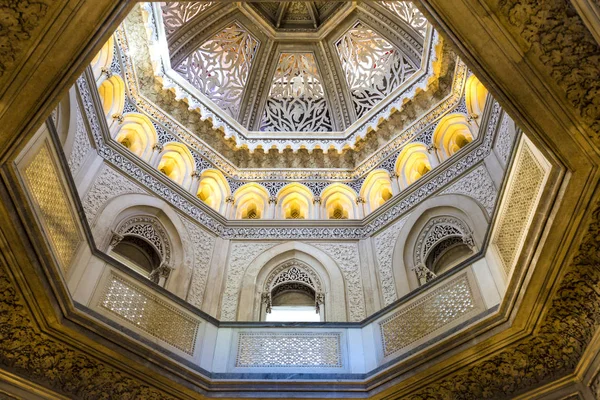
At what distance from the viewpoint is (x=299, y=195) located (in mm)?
8406

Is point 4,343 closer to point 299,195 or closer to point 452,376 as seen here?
point 452,376

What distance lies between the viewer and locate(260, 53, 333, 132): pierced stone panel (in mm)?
9711

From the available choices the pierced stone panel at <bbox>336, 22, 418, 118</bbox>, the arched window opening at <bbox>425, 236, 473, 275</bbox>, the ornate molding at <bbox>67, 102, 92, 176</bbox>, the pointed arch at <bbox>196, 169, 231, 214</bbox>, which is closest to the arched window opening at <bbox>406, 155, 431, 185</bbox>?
the arched window opening at <bbox>425, 236, 473, 275</bbox>

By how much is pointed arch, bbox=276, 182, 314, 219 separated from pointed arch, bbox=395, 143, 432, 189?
5.34 feet

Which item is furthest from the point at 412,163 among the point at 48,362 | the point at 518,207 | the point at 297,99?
the point at 48,362

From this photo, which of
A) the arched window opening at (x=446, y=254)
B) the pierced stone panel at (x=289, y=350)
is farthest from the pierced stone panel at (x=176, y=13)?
the arched window opening at (x=446, y=254)

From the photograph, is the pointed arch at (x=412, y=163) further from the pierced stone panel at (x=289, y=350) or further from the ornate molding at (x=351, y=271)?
the pierced stone panel at (x=289, y=350)

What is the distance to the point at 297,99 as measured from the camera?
1021 cm

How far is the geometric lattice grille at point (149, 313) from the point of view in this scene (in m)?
4.82

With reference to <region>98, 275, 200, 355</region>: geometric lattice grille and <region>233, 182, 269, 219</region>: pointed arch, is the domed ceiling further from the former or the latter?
<region>98, 275, 200, 355</region>: geometric lattice grille

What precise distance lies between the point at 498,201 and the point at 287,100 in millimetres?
6333

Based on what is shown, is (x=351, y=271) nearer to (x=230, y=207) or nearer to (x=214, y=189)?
(x=230, y=207)

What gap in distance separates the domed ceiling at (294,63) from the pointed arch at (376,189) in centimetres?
92

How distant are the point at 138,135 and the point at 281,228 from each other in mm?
2792
